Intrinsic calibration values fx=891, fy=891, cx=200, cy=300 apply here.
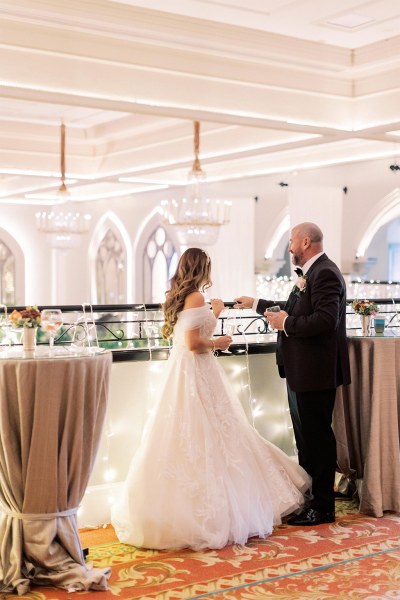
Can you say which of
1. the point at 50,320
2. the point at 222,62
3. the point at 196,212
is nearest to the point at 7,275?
the point at 196,212

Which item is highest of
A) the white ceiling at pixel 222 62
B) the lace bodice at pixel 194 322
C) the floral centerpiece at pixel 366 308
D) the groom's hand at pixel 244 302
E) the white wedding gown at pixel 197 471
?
the white ceiling at pixel 222 62

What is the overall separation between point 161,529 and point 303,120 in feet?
18.0

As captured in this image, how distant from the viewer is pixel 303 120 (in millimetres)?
9242

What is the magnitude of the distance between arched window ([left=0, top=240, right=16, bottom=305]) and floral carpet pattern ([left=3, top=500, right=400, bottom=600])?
15225 mm

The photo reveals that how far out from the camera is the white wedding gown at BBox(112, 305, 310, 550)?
4926 mm

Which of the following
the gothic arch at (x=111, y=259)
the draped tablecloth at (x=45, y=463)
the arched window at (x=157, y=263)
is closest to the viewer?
the draped tablecloth at (x=45, y=463)

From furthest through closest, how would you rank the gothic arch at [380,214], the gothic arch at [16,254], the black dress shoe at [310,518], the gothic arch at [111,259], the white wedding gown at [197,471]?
the gothic arch at [16,254]
the gothic arch at [111,259]
the gothic arch at [380,214]
the black dress shoe at [310,518]
the white wedding gown at [197,471]

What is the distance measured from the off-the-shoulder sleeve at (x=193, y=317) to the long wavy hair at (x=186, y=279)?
0.20ft

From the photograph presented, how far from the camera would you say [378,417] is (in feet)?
18.7

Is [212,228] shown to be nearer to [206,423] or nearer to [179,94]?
[179,94]

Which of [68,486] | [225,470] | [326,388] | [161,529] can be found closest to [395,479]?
[326,388]

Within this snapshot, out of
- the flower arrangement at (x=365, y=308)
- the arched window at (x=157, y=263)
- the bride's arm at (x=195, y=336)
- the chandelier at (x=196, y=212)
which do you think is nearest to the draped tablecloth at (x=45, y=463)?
the bride's arm at (x=195, y=336)

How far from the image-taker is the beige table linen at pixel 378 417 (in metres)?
5.65

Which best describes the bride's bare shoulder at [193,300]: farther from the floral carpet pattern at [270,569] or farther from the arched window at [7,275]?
the arched window at [7,275]
